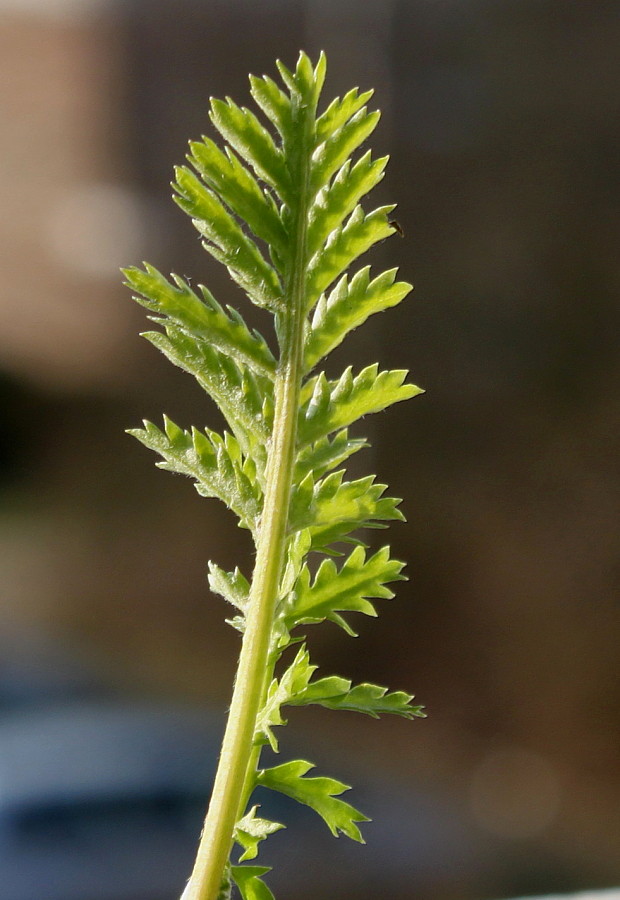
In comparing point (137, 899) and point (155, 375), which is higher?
point (155, 375)

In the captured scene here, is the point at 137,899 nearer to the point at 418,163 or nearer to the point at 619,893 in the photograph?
the point at 619,893

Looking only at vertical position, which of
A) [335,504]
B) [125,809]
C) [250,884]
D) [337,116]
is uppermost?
[337,116]

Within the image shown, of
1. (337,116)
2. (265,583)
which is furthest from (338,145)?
(265,583)

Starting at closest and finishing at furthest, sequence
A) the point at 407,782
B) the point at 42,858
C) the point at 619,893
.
→ the point at 619,893 → the point at 42,858 → the point at 407,782

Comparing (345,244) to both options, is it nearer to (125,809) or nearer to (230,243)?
(230,243)

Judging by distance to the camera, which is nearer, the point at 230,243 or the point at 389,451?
the point at 230,243

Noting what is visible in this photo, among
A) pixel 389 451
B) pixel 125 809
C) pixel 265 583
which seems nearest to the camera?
pixel 265 583

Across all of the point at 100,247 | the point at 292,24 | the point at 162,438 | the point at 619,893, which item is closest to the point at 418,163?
the point at 292,24
